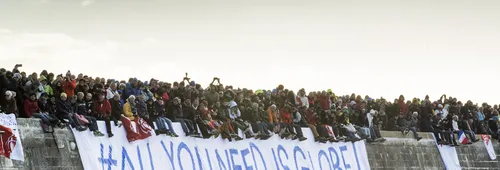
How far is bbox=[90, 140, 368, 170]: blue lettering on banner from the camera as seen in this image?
29.2m

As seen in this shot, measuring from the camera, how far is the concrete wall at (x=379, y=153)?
2622 cm

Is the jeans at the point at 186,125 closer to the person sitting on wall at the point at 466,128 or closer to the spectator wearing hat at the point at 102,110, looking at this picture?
the spectator wearing hat at the point at 102,110

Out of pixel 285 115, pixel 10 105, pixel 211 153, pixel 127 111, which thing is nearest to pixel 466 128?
pixel 285 115

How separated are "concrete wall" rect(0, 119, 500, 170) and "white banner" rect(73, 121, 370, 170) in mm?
533

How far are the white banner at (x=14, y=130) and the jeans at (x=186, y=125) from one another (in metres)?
6.27

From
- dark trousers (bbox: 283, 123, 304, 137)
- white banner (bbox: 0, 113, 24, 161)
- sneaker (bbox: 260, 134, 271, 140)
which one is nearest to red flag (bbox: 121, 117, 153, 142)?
white banner (bbox: 0, 113, 24, 161)

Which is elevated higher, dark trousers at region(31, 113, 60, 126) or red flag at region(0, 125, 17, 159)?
dark trousers at region(31, 113, 60, 126)

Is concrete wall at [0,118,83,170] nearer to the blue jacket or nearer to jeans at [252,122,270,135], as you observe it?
the blue jacket

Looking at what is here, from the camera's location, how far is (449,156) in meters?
43.9

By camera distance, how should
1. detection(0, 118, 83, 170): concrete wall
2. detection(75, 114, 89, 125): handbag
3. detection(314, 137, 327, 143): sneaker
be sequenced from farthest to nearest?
1. detection(314, 137, 327, 143): sneaker
2. detection(75, 114, 89, 125): handbag
3. detection(0, 118, 83, 170): concrete wall

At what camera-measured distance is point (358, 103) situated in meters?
Answer: 38.8

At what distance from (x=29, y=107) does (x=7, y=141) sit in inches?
48.7

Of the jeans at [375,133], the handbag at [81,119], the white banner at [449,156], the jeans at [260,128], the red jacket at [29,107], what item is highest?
the red jacket at [29,107]

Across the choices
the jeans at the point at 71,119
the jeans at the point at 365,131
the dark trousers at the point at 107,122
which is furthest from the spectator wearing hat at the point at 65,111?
the jeans at the point at 365,131
